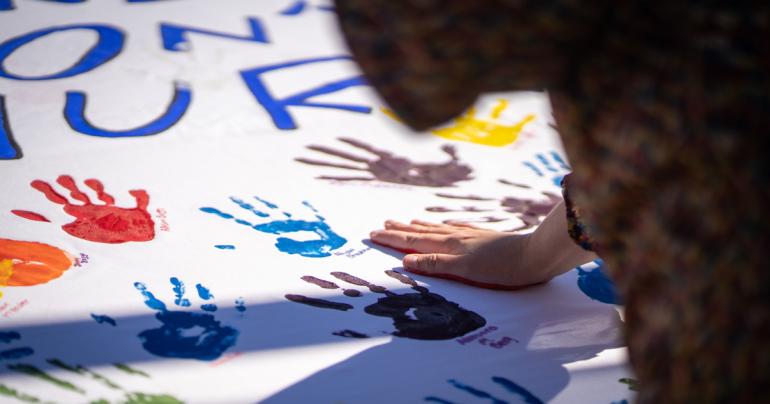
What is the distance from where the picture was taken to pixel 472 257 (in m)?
1.54

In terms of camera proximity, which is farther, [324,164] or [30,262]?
[324,164]

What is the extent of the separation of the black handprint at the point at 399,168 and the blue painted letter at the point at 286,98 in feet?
0.53

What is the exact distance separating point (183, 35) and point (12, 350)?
1401mm

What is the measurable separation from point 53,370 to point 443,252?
71 cm

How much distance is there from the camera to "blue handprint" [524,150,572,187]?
2.01m

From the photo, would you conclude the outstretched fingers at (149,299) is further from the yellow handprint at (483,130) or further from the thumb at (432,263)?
the yellow handprint at (483,130)

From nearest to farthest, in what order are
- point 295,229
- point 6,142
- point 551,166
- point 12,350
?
point 12,350, point 295,229, point 6,142, point 551,166

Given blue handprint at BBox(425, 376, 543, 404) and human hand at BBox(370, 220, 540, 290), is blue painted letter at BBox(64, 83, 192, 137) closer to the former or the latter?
human hand at BBox(370, 220, 540, 290)

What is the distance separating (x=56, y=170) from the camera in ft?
5.73

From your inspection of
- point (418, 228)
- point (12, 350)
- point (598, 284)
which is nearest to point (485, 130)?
point (418, 228)

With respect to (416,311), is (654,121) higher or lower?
higher

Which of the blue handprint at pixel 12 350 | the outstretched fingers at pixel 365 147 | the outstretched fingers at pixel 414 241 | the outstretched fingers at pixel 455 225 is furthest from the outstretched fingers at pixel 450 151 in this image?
the blue handprint at pixel 12 350

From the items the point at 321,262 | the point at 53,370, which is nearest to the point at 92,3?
the point at 321,262

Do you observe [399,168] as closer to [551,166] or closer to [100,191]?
[551,166]
